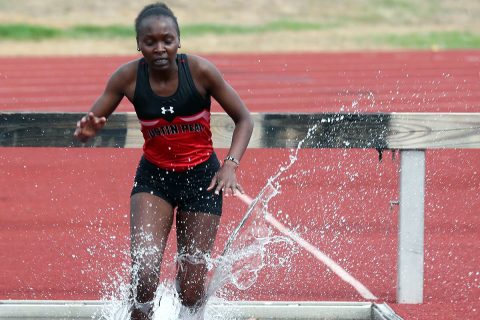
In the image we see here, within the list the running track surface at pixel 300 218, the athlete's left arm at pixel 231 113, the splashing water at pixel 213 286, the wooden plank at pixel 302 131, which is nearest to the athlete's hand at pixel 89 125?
the athlete's left arm at pixel 231 113

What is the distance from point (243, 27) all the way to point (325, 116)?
2839 cm

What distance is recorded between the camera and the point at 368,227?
8.41 m

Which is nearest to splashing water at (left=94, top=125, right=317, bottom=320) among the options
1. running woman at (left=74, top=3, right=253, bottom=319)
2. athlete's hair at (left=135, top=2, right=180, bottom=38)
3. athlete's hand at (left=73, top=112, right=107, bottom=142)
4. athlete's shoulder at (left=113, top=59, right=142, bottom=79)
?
running woman at (left=74, top=3, right=253, bottom=319)

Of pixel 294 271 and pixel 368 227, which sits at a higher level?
pixel 368 227

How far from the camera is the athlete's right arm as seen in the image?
197 inches

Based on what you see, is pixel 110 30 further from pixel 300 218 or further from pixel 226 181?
pixel 226 181

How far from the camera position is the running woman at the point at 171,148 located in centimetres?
501

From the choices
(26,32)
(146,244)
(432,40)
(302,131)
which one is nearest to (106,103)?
(146,244)

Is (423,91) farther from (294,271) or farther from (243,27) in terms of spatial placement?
(243,27)

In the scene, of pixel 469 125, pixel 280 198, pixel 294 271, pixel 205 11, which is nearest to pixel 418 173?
pixel 469 125

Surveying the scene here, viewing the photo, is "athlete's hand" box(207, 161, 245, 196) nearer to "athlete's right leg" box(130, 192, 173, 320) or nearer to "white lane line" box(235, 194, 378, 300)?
"athlete's right leg" box(130, 192, 173, 320)

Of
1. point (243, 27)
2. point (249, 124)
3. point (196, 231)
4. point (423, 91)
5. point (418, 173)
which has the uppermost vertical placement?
point (243, 27)

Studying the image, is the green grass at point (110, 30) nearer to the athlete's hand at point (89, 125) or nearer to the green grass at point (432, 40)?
the green grass at point (432, 40)

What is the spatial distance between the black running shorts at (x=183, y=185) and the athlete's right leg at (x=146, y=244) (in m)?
0.04
